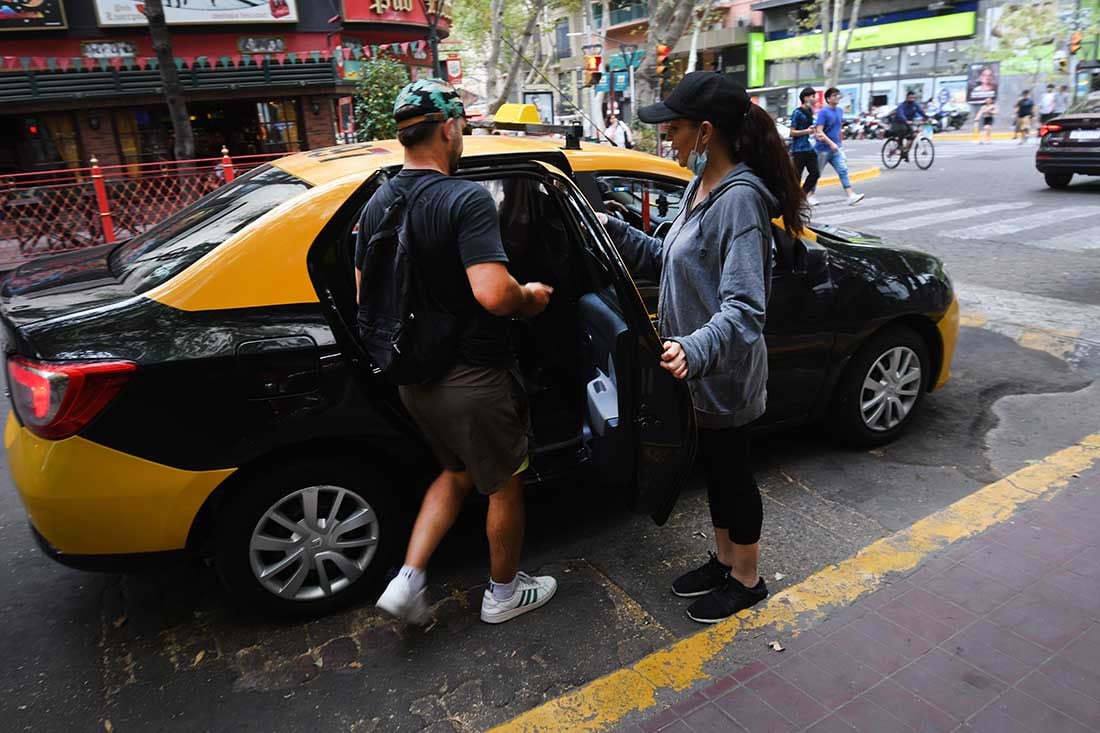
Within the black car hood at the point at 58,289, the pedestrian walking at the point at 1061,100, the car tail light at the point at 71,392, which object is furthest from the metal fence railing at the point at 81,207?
the pedestrian walking at the point at 1061,100

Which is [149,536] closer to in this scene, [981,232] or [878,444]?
[878,444]

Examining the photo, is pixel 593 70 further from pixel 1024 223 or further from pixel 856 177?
pixel 1024 223

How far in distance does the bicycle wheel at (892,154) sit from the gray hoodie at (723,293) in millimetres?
17985

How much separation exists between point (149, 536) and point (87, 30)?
17.0 m

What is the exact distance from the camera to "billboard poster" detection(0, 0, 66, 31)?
15.0 metres

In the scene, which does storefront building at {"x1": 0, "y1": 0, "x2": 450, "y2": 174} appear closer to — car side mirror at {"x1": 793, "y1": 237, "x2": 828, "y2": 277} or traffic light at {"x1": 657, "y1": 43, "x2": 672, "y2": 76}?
traffic light at {"x1": 657, "y1": 43, "x2": 672, "y2": 76}

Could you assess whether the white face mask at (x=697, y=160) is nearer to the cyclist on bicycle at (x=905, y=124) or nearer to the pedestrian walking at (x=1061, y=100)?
the cyclist on bicycle at (x=905, y=124)

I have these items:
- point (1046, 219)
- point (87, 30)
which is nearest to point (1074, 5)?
point (1046, 219)

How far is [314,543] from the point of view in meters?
2.92

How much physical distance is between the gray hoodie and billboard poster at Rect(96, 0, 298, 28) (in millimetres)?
16324

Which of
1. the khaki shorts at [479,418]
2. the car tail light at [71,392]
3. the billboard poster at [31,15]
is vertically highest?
the billboard poster at [31,15]

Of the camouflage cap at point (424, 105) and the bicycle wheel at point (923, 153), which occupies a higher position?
the camouflage cap at point (424, 105)

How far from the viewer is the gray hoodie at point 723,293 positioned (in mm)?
2373

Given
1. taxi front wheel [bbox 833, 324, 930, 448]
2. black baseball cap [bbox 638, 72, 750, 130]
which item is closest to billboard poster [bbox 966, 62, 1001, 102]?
taxi front wheel [bbox 833, 324, 930, 448]
